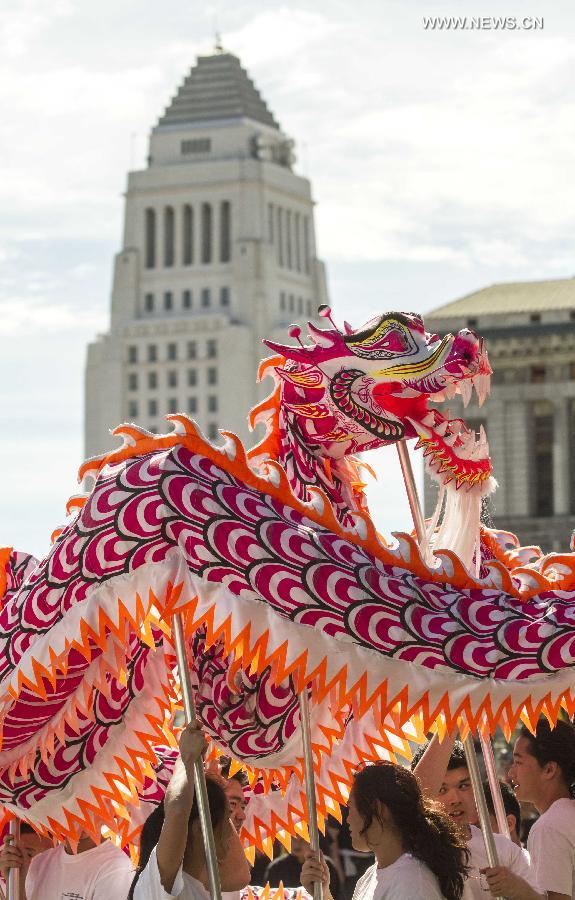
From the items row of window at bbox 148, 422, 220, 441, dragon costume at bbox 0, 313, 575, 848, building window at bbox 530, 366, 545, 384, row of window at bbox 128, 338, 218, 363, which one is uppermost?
row of window at bbox 128, 338, 218, 363

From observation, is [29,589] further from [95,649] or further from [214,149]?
[214,149]

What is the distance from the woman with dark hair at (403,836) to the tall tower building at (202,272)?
3453 inches

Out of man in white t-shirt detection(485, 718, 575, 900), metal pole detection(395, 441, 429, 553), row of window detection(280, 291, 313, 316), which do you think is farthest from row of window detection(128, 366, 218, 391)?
man in white t-shirt detection(485, 718, 575, 900)

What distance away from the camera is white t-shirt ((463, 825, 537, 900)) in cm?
717

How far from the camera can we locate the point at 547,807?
24.0ft

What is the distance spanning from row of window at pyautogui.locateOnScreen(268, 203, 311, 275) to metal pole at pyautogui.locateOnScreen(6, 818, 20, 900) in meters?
91.3

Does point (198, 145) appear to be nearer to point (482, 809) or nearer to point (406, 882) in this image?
point (482, 809)

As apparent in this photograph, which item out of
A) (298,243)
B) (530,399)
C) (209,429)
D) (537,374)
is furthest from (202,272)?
(530,399)

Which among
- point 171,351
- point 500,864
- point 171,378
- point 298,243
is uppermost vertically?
point 298,243

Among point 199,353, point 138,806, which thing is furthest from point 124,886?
point 199,353

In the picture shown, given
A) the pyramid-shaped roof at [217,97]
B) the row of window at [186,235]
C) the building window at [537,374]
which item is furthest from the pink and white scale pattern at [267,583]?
the pyramid-shaped roof at [217,97]

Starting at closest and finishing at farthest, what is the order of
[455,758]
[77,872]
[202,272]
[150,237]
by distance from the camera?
[77,872], [455,758], [202,272], [150,237]

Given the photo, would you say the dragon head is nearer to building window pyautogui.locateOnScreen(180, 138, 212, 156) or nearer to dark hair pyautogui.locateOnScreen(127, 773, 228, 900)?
dark hair pyautogui.locateOnScreen(127, 773, 228, 900)

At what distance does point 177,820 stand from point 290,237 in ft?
311
